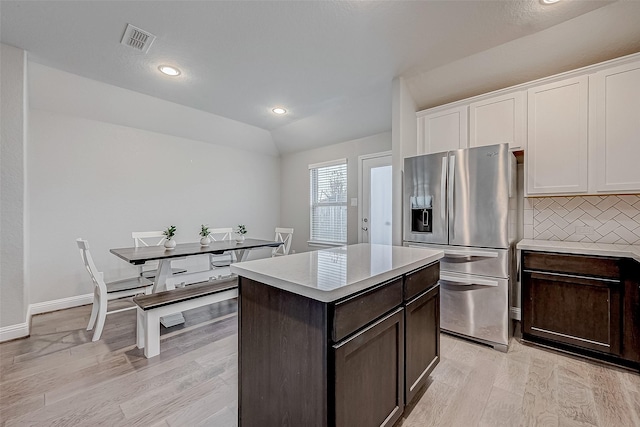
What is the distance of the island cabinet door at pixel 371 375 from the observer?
1.05 meters

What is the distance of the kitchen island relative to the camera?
1024 millimetres

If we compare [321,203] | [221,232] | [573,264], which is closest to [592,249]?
[573,264]

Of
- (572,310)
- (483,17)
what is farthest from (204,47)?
(572,310)

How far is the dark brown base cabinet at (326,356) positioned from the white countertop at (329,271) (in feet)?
0.18

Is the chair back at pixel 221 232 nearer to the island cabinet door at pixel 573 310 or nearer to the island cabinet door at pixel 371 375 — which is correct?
the island cabinet door at pixel 371 375

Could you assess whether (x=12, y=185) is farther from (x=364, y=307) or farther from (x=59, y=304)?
(x=364, y=307)

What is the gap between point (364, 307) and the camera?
3.81 ft

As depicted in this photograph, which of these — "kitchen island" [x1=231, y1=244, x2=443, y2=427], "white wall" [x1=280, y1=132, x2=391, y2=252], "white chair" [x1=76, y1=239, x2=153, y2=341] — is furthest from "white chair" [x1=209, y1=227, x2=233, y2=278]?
"kitchen island" [x1=231, y1=244, x2=443, y2=427]

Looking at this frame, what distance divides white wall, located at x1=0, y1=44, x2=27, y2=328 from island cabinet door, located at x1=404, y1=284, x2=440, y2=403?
3465 millimetres

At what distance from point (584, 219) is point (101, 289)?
459 cm

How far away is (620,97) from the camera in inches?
86.0

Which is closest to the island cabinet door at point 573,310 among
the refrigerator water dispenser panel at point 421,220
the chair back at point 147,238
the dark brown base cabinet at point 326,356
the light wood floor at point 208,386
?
the light wood floor at point 208,386

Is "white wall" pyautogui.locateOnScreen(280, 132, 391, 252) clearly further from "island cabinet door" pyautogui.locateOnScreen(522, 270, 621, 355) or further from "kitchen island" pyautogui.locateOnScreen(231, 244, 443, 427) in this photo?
"kitchen island" pyautogui.locateOnScreen(231, 244, 443, 427)

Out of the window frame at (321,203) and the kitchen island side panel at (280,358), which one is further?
the window frame at (321,203)
